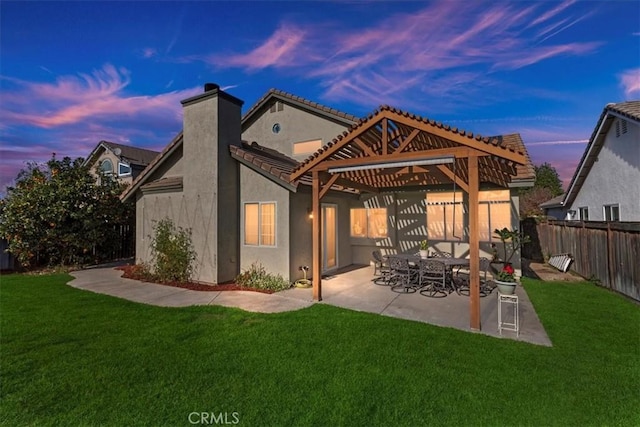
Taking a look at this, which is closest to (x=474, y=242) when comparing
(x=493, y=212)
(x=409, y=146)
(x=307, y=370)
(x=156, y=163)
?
(x=409, y=146)

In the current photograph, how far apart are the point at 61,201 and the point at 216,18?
10333mm

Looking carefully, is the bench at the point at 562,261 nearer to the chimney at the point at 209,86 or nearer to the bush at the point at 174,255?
the bush at the point at 174,255

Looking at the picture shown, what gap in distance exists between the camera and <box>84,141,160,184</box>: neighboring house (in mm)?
23031

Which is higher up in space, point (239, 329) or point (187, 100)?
point (187, 100)

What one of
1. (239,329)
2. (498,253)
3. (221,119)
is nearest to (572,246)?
(498,253)

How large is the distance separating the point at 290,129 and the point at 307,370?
41.6 ft

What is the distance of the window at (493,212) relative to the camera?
36.4 ft

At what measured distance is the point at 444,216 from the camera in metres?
12.2

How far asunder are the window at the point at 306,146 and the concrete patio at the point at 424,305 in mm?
7044

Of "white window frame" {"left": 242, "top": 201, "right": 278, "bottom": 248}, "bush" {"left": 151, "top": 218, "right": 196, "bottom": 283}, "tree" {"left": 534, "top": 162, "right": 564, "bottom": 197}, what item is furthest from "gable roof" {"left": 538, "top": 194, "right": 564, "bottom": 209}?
"tree" {"left": 534, "top": 162, "right": 564, "bottom": 197}

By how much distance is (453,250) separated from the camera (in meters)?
12.0

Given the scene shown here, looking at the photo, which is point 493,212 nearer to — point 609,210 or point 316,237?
point 609,210

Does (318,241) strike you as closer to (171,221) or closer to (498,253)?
(171,221)

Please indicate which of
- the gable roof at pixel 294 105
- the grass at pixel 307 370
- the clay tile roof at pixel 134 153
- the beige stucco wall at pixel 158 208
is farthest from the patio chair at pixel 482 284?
the clay tile roof at pixel 134 153
